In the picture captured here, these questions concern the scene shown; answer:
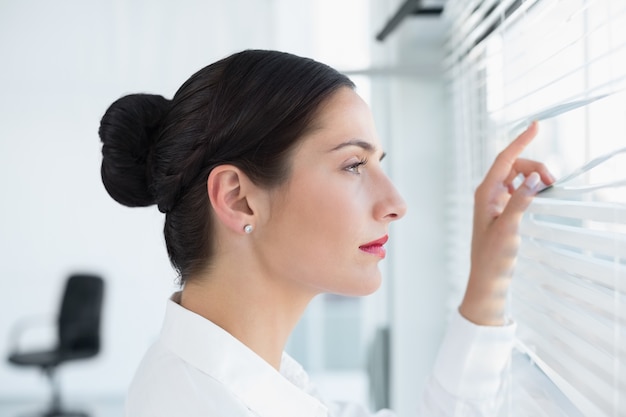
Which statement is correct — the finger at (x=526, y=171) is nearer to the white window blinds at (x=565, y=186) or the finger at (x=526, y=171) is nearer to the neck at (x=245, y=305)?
the white window blinds at (x=565, y=186)

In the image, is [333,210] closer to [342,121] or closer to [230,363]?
[342,121]

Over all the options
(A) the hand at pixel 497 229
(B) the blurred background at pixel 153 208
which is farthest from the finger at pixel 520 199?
(B) the blurred background at pixel 153 208

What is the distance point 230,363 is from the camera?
1042 millimetres

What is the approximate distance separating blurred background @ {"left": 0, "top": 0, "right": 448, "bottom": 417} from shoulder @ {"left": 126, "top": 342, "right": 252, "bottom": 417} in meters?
0.64

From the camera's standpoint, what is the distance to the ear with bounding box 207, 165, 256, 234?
1.06 meters

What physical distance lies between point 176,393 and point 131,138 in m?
0.43

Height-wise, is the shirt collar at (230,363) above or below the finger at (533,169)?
below

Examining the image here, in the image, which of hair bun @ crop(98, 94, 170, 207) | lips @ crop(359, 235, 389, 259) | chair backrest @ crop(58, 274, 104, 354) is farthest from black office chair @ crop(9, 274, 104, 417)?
lips @ crop(359, 235, 389, 259)

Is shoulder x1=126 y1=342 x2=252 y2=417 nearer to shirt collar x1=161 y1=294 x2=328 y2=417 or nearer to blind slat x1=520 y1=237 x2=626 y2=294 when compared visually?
shirt collar x1=161 y1=294 x2=328 y2=417

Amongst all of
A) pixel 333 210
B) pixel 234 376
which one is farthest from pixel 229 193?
pixel 234 376

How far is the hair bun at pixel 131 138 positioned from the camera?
1.17 m

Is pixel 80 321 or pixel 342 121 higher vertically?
pixel 342 121

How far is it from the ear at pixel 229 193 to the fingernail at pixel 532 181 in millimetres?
414

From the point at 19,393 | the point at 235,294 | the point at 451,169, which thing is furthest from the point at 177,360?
the point at 19,393
